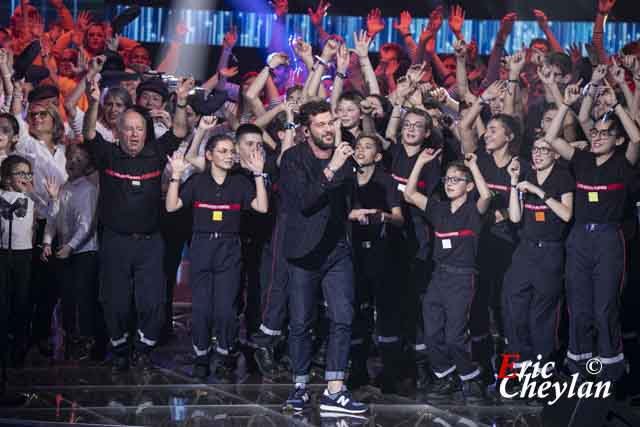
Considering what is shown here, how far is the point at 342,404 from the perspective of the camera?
6113 millimetres

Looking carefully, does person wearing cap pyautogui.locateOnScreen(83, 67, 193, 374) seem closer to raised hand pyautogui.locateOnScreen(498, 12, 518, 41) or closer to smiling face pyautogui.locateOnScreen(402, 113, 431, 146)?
smiling face pyautogui.locateOnScreen(402, 113, 431, 146)

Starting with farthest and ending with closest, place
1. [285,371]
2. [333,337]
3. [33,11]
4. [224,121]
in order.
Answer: [33,11]
[224,121]
[285,371]
[333,337]

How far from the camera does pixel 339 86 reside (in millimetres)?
7363

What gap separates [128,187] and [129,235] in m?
0.32

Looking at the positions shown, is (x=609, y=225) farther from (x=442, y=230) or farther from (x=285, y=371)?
(x=285, y=371)

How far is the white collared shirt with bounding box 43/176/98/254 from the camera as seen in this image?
283 inches

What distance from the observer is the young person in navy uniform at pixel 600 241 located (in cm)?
648

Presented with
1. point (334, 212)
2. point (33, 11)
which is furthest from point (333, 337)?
point (33, 11)

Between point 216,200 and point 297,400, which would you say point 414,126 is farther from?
point 297,400

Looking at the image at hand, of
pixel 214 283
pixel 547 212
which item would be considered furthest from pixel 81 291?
pixel 547 212

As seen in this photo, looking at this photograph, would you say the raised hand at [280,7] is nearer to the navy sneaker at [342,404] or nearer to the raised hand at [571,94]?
the raised hand at [571,94]

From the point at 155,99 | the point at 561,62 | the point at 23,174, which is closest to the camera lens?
the point at 23,174

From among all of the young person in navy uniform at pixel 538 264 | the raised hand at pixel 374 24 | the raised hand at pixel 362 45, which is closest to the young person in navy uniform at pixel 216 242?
the raised hand at pixel 362 45

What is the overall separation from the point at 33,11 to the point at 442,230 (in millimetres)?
4899
